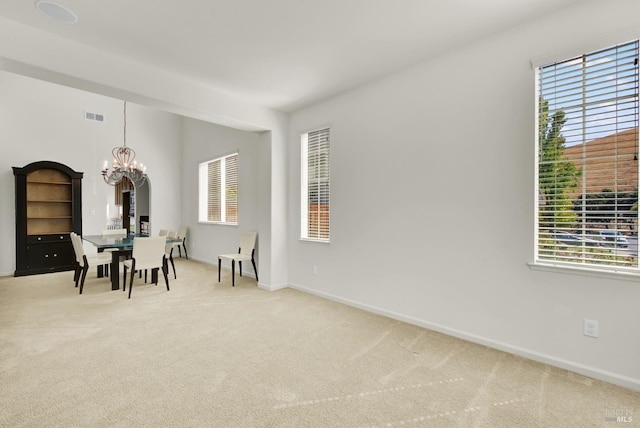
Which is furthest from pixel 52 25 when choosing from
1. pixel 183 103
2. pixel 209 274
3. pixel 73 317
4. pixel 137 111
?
pixel 137 111

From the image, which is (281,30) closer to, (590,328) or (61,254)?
(590,328)

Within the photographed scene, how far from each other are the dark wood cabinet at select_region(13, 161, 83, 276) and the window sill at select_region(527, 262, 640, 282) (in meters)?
7.44

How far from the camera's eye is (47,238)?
585 centimetres

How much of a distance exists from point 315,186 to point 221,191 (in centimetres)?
296

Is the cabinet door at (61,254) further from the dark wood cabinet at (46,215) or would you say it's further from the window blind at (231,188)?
the window blind at (231,188)

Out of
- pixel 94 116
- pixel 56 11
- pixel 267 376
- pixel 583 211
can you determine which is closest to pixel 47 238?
pixel 94 116

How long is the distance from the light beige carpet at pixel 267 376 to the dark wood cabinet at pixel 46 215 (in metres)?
2.49

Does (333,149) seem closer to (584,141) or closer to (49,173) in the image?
(584,141)

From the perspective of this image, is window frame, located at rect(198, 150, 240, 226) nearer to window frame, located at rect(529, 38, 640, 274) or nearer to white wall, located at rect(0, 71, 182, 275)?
white wall, located at rect(0, 71, 182, 275)

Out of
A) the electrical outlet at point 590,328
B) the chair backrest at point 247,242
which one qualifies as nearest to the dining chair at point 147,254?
the chair backrest at point 247,242

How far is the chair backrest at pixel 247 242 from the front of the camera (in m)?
5.36

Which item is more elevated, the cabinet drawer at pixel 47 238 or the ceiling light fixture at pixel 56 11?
the ceiling light fixture at pixel 56 11

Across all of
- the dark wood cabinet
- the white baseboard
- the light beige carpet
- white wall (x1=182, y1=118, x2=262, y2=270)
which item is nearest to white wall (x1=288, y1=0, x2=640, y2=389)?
the white baseboard

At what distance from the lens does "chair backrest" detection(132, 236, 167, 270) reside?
14.7 feet
